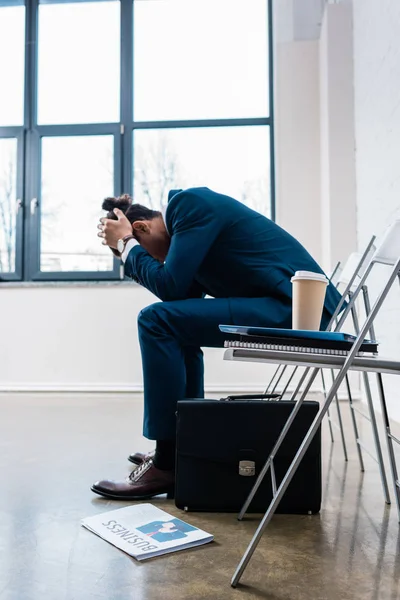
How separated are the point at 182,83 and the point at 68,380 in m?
2.74

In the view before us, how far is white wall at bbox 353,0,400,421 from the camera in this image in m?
2.93

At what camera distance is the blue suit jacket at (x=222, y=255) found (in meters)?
1.71

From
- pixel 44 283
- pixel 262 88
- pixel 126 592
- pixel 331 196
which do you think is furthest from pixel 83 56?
pixel 126 592

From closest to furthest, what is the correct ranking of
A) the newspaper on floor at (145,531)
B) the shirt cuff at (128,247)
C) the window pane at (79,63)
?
the newspaper on floor at (145,531)
the shirt cuff at (128,247)
the window pane at (79,63)

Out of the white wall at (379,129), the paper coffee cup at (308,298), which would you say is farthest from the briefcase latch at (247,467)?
the white wall at (379,129)

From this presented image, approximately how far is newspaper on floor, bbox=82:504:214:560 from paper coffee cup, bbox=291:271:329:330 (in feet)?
1.85

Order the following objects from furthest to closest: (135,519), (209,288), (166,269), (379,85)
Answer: (379,85)
(209,288)
(166,269)
(135,519)

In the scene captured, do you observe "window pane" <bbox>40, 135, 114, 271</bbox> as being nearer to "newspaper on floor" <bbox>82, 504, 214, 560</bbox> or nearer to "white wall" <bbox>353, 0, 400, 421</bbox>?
"white wall" <bbox>353, 0, 400, 421</bbox>

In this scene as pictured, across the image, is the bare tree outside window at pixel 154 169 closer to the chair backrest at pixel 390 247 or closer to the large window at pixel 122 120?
the large window at pixel 122 120

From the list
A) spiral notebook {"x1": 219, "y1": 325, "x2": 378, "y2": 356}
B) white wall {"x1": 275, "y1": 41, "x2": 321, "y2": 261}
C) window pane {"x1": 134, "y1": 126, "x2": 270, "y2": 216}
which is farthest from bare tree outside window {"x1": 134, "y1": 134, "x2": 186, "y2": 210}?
spiral notebook {"x1": 219, "y1": 325, "x2": 378, "y2": 356}

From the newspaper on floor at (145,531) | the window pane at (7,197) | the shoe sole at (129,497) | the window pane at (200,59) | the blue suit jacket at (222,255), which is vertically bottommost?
the shoe sole at (129,497)

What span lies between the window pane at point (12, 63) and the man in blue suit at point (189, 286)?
3.61 meters

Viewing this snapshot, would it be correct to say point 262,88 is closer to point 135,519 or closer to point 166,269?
point 166,269

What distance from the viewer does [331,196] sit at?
13.3 ft
